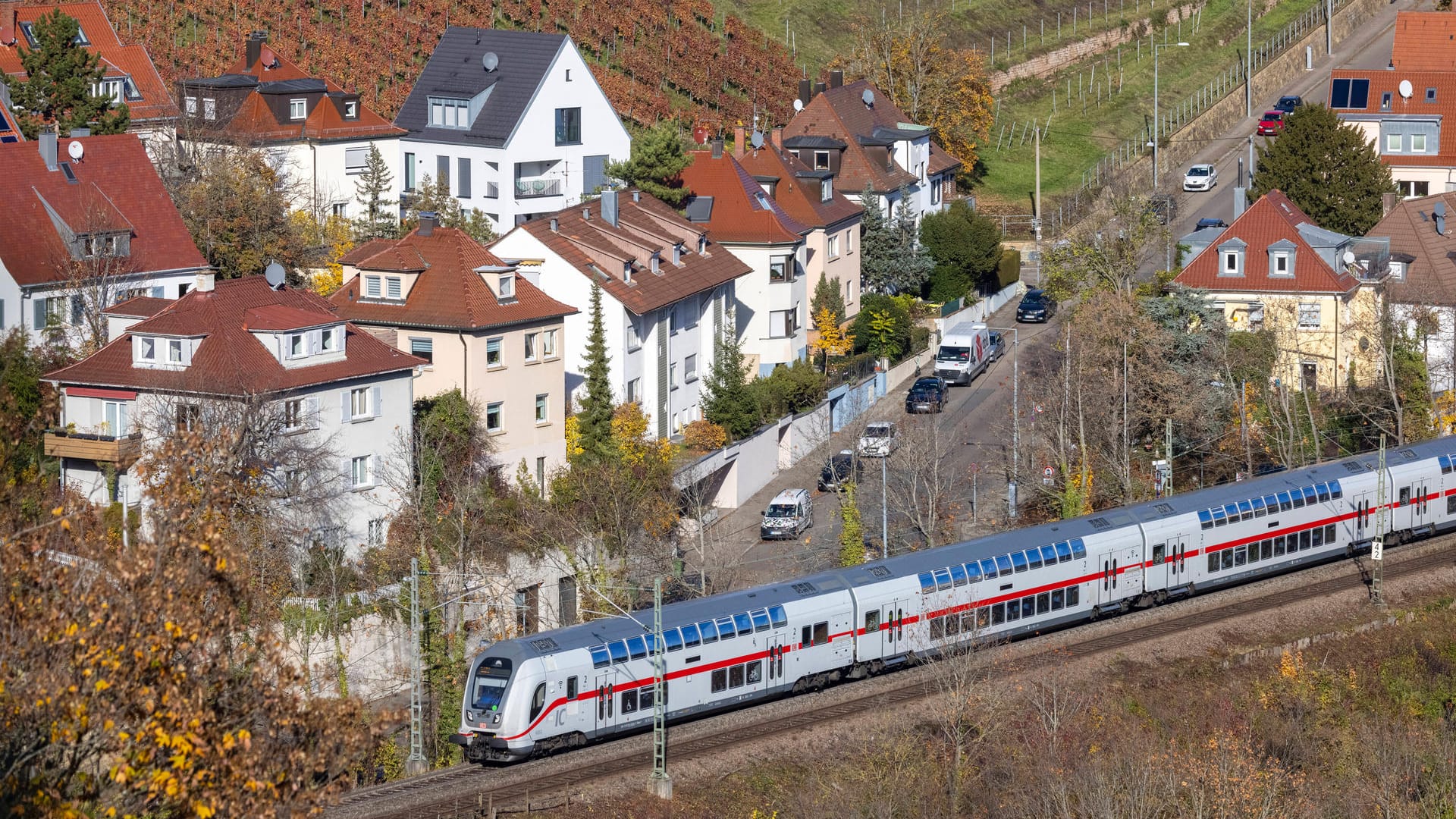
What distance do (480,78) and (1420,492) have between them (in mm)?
46086

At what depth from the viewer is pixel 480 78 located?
95.7 m

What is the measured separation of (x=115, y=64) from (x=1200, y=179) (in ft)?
196

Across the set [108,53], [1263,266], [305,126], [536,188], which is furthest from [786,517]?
[108,53]

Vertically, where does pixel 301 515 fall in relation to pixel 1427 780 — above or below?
above

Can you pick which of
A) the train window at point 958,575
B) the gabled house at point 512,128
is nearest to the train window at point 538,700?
the train window at point 958,575

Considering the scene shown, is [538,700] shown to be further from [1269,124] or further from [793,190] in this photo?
[1269,124]

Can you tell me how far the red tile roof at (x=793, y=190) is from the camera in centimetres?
9431

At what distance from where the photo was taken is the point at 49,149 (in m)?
76.4

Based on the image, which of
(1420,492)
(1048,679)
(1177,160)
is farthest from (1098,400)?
(1177,160)

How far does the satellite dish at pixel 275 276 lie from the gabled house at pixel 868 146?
3816 cm

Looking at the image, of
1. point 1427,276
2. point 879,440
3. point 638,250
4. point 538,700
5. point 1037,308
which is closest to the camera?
point 538,700

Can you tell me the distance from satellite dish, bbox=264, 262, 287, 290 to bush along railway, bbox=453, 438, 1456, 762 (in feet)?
72.4

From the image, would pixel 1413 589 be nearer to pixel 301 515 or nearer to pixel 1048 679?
pixel 1048 679

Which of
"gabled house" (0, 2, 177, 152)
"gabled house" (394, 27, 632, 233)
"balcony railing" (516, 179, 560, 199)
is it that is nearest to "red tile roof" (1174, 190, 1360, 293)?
"gabled house" (394, 27, 632, 233)
